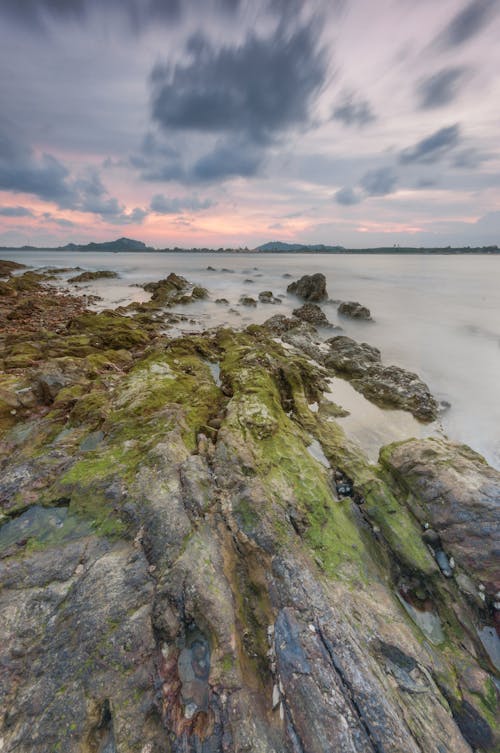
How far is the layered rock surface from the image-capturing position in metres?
3.18

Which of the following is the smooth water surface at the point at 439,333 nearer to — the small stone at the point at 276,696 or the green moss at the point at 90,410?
the small stone at the point at 276,696

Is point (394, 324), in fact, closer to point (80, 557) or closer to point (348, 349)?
point (348, 349)

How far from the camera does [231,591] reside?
434cm

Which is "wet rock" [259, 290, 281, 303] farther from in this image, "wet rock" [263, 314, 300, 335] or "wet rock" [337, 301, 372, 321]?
"wet rock" [263, 314, 300, 335]

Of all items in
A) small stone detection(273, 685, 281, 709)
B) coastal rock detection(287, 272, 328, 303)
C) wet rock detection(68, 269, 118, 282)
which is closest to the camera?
small stone detection(273, 685, 281, 709)

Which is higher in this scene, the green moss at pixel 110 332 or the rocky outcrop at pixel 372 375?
the green moss at pixel 110 332

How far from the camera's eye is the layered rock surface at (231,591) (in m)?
3.18

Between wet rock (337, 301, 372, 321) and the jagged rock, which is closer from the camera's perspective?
the jagged rock

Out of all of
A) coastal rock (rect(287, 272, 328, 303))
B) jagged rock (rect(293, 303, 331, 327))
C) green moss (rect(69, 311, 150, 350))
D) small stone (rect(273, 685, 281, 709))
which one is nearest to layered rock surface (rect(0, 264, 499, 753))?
small stone (rect(273, 685, 281, 709))

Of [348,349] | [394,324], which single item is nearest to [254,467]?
[348,349]

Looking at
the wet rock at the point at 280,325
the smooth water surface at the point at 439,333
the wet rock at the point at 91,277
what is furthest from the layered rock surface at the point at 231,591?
the wet rock at the point at 91,277

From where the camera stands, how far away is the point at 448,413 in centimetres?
1231

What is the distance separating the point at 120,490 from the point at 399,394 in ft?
38.2

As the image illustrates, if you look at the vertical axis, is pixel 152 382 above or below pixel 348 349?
above
